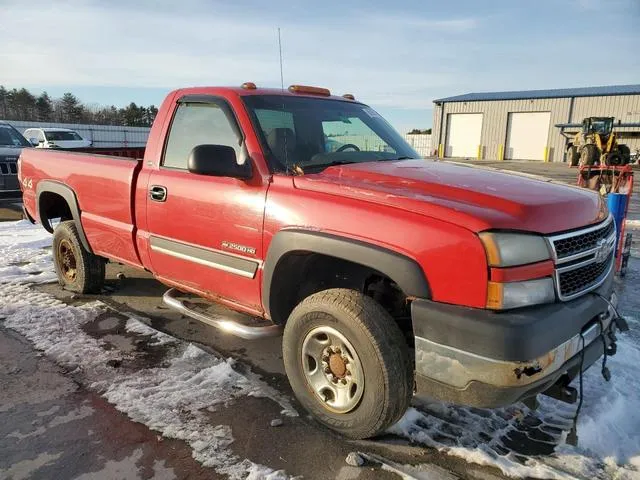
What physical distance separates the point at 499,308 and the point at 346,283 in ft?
3.72

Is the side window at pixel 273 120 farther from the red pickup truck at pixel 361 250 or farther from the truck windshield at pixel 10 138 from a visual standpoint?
the truck windshield at pixel 10 138

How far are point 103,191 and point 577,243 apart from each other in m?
3.66

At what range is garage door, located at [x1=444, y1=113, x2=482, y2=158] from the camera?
131 ft

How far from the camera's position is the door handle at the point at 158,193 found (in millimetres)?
3697

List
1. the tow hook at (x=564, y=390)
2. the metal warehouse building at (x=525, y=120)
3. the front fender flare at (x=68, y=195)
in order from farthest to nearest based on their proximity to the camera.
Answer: the metal warehouse building at (x=525, y=120)
the front fender flare at (x=68, y=195)
the tow hook at (x=564, y=390)

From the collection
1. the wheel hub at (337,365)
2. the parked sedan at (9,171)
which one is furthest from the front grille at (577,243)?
the parked sedan at (9,171)

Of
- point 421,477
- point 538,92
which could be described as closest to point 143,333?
point 421,477

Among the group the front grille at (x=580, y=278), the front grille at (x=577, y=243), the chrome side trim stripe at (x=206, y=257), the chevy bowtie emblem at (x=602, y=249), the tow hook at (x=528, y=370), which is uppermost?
the front grille at (x=577, y=243)

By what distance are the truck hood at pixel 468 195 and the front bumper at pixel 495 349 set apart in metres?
0.41

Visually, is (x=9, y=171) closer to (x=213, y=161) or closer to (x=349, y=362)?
(x=213, y=161)

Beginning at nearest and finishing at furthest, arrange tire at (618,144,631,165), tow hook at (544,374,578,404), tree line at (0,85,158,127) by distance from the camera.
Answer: tow hook at (544,374,578,404), tire at (618,144,631,165), tree line at (0,85,158,127)

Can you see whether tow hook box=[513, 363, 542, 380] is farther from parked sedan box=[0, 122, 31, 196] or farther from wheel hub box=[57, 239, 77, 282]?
parked sedan box=[0, 122, 31, 196]

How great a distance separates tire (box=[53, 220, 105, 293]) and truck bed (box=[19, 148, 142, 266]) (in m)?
0.34

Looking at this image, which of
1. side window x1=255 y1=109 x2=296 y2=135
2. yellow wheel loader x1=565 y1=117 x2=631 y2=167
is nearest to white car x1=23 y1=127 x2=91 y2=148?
yellow wheel loader x1=565 y1=117 x2=631 y2=167
